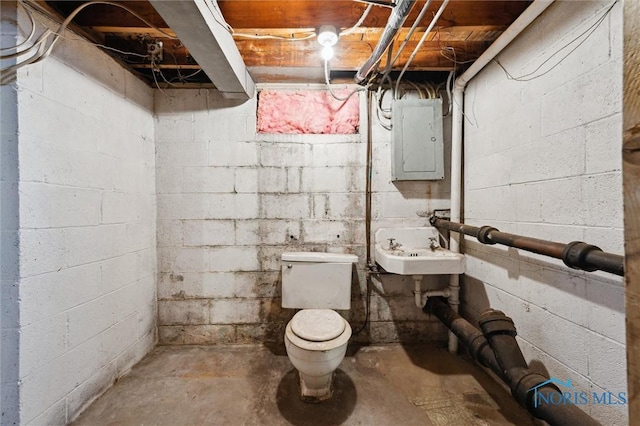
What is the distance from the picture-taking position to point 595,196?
1.00 meters

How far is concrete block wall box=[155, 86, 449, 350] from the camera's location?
6.33ft

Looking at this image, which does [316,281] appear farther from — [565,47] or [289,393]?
[565,47]

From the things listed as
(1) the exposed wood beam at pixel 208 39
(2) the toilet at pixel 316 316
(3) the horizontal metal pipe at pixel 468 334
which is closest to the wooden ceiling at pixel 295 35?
(1) the exposed wood beam at pixel 208 39

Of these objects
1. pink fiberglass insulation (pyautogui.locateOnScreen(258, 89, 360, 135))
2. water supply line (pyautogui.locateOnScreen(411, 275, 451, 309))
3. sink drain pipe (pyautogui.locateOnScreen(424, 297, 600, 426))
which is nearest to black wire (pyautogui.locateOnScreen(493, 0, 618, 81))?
pink fiberglass insulation (pyautogui.locateOnScreen(258, 89, 360, 135))

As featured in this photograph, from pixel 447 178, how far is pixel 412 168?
33cm

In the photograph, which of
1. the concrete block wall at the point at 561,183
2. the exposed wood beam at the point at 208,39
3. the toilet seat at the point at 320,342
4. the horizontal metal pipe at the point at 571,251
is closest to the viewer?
the horizontal metal pipe at the point at 571,251

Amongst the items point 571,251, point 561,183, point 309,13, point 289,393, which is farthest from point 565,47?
point 289,393

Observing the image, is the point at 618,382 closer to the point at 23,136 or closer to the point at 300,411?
the point at 300,411

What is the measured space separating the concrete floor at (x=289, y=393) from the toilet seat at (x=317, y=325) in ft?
1.37

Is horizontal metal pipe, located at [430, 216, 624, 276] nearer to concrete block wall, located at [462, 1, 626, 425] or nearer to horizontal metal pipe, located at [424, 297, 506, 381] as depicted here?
concrete block wall, located at [462, 1, 626, 425]

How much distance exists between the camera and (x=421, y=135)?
188 cm

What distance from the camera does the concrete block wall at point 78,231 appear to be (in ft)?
3.61

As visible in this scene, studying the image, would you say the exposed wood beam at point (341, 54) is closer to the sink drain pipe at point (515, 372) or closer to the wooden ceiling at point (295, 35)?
the wooden ceiling at point (295, 35)

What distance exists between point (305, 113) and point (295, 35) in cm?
55
